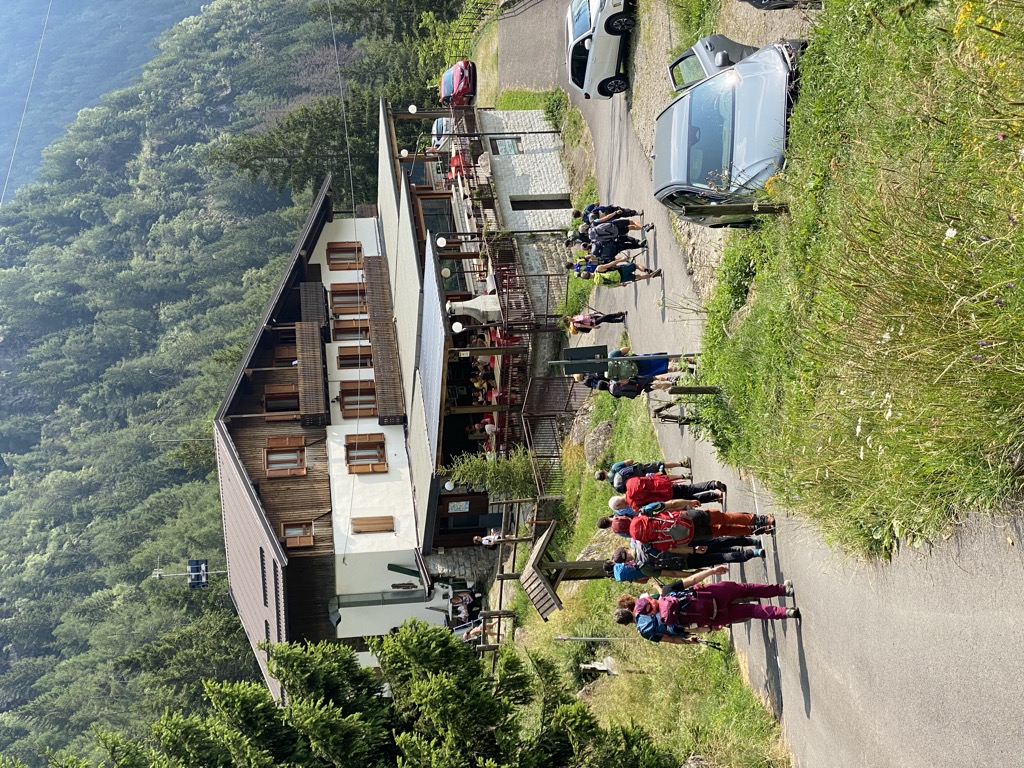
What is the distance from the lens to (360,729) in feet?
43.1

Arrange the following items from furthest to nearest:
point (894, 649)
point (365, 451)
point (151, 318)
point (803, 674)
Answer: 1. point (151, 318)
2. point (365, 451)
3. point (803, 674)
4. point (894, 649)

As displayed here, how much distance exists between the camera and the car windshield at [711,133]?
14.5 metres

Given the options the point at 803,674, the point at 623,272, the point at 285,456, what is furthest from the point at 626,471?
the point at 285,456

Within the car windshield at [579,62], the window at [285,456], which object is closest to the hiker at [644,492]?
the car windshield at [579,62]

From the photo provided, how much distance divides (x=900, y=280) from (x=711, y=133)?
21.4 feet

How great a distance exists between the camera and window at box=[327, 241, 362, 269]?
131 feet

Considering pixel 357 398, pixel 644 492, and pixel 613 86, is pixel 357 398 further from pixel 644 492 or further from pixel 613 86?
pixel 644 492

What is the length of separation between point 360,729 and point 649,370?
744 centimetres

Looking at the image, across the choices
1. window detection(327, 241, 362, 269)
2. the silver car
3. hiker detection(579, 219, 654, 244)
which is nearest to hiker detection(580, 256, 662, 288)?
hiker detection(579, 219, 654, 244)

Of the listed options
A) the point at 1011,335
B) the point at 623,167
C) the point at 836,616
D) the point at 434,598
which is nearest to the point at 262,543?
the point at 434,598

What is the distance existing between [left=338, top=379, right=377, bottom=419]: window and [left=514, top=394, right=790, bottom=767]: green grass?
38.3 ft

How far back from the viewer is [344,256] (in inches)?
1583

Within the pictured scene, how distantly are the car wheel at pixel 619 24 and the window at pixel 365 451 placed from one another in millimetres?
15730

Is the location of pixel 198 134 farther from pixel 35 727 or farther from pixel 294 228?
pixel 35 727
